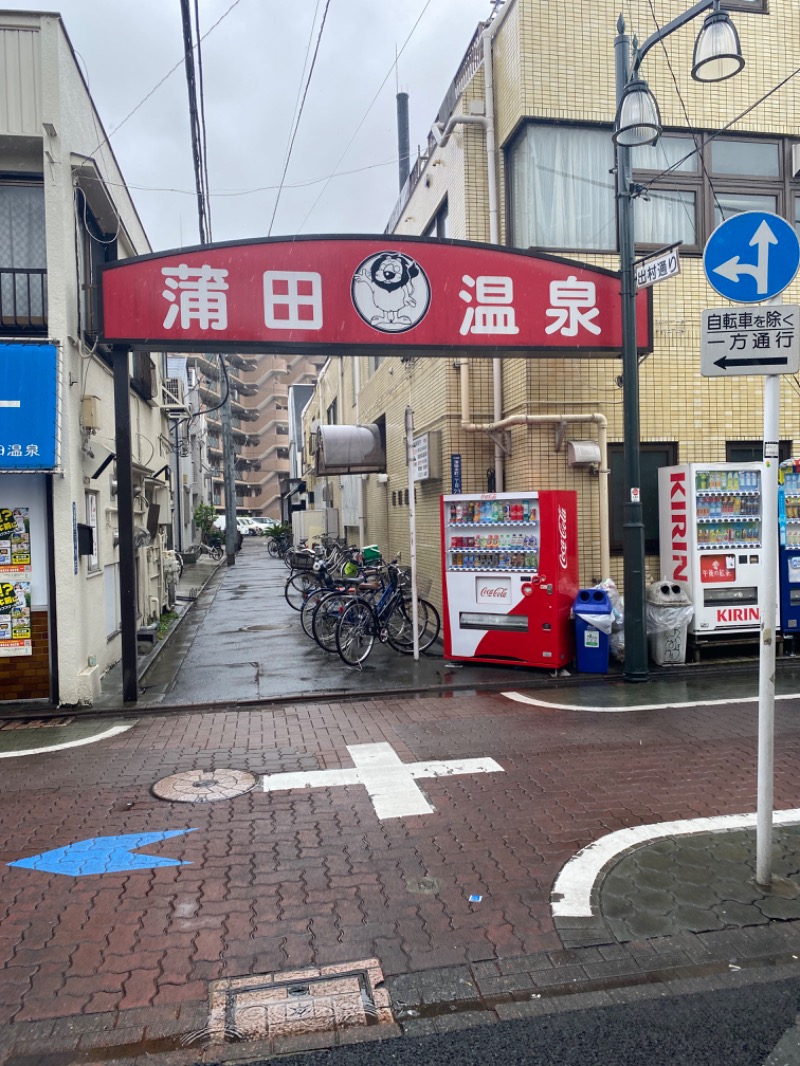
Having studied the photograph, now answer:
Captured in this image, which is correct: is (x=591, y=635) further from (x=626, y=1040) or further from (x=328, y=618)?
(x=626, y=1040)

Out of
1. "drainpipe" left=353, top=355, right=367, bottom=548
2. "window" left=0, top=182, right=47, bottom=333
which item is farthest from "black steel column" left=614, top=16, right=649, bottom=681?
"drainpipe" left=353, top=355, right=367, bottom=548

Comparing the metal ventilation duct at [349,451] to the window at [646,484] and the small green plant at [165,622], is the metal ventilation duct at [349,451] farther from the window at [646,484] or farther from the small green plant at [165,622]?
the window at [646,484]

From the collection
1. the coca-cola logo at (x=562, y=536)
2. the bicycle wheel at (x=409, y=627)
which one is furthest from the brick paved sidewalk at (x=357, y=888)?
the bicycle wheel at (x=409, y=627)

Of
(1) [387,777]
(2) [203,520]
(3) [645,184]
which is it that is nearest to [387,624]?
(1) [387,777]

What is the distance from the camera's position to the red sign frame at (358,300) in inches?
338

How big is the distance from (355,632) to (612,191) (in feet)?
23.8

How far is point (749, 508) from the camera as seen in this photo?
10.1 meters

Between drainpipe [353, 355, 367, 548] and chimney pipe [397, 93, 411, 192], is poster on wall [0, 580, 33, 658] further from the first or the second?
chimney pipe [397, 93, 411, 192]

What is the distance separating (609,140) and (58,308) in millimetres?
7864

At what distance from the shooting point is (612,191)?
11.1 m

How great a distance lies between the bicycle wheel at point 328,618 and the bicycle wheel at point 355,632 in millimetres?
860

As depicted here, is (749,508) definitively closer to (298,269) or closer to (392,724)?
(392,724)

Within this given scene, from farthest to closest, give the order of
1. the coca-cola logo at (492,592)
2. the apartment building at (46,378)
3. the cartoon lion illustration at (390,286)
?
the coca-cola logo at (492,592), the cartoon lion illustration at (390,286), the apartment building at (46,378)

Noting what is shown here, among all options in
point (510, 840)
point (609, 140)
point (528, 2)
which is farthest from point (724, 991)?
point (528, 2)
